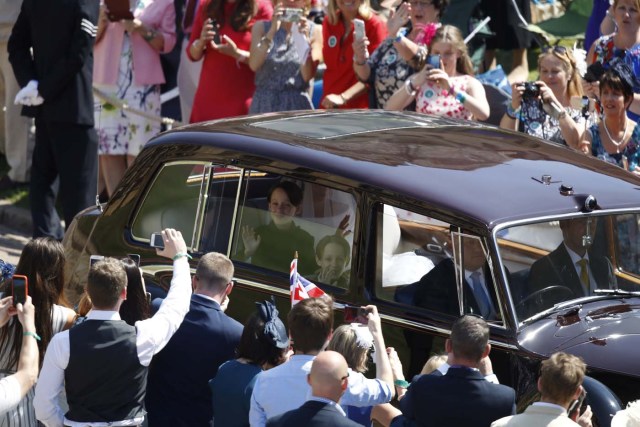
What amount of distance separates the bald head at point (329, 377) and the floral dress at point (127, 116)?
22.0 ft

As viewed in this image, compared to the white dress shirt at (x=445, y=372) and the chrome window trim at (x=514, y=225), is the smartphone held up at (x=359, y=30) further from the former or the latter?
the white dress shirt at (x=445, y=372)

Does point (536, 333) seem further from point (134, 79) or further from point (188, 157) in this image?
point (134, 79)

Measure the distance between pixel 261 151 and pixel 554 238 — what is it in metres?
1.55

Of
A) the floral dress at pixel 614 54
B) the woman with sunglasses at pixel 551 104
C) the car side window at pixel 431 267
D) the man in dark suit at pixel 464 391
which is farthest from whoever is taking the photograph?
the floral dress at pixel 614 54

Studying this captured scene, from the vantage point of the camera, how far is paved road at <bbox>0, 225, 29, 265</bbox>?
10.4 meters

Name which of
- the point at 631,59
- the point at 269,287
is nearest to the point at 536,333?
the point at 269,287

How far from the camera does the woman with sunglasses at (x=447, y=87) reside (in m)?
8.76

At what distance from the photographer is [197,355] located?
218 inches

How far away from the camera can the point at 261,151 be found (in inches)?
250

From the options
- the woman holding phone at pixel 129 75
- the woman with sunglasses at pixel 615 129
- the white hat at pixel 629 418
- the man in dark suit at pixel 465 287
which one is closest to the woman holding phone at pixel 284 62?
the woman holding phone at pixel 129 75

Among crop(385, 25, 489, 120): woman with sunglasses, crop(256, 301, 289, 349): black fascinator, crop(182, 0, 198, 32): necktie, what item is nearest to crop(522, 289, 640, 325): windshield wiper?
crop(256, 301, 289, 349): black fascinator

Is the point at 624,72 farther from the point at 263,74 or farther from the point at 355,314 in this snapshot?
the point at 355,314

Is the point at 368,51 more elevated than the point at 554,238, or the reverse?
the point at 368,51

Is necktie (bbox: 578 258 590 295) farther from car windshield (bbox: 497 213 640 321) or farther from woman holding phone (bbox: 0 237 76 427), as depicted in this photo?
woman holding phone (bbox: 0 237 76 427)
